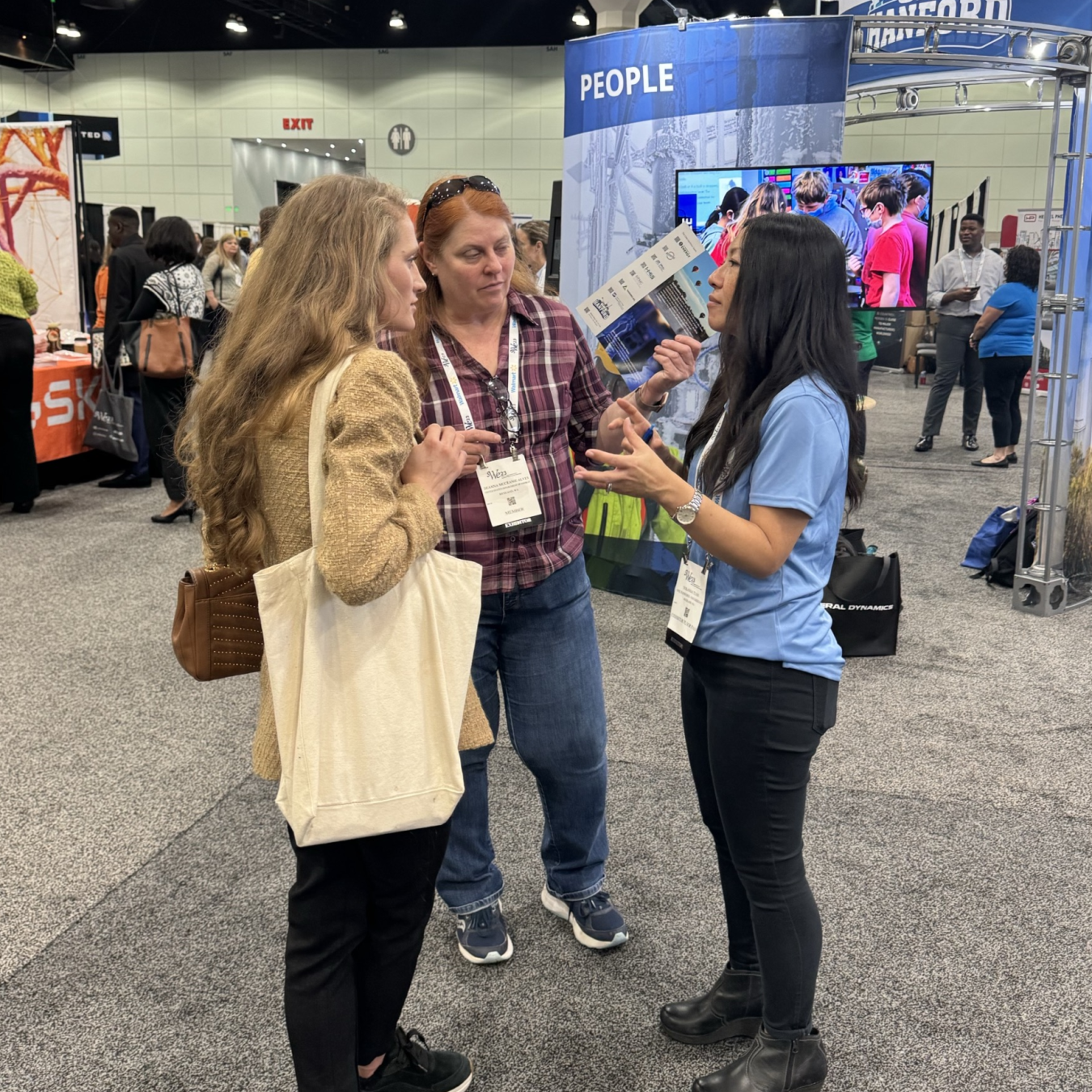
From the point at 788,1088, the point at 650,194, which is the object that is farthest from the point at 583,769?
the point at 650,194

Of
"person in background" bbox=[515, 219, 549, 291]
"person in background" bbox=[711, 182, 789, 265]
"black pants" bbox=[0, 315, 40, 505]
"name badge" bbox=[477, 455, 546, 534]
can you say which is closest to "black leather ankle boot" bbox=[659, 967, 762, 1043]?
"name badge" bbox=[477, 455, 546, 534]

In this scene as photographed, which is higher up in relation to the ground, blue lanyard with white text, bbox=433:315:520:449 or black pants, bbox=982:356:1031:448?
blue lanyard with white text, bbox=433:315:520:449

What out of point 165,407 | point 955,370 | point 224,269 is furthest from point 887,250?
point 224,269

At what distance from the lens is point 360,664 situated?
129 centimetres

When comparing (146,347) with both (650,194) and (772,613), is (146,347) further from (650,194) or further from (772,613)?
(772,613)

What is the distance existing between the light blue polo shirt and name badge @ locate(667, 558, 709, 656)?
0.01 metres

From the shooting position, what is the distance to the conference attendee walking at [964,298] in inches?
302

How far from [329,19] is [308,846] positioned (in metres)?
16.0

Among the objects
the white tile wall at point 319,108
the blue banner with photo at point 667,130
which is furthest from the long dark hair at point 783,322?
the white tile wall at point 319,108

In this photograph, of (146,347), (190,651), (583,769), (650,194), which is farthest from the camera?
(146,347)

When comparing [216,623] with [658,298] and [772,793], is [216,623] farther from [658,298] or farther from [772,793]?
[658,298]

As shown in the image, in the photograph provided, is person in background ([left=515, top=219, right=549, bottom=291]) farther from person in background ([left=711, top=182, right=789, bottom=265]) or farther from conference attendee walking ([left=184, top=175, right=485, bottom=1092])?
conference attendee walking ([left=184, top=175, right=485, bottom=1092])

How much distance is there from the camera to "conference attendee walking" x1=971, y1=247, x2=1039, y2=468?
677 cm

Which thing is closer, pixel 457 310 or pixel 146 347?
pixel 457 310
